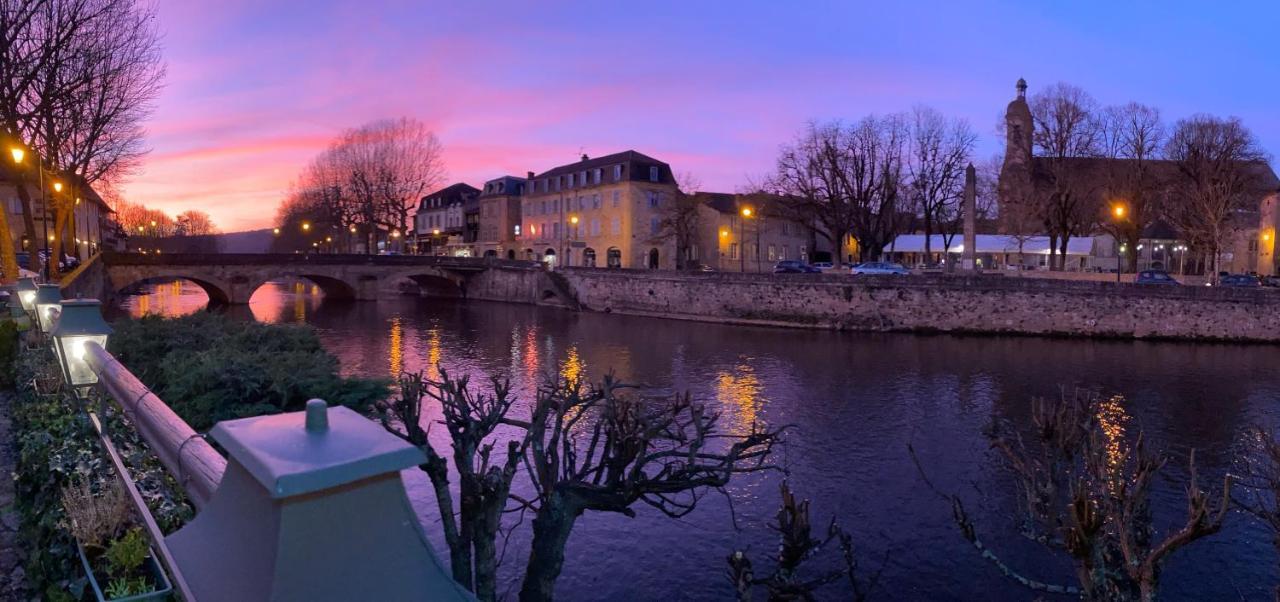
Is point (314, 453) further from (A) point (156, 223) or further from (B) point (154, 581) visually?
(A) point (156, 223)

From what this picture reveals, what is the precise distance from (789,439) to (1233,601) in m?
7.94

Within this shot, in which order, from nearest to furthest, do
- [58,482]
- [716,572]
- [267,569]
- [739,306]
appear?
[267,569] → [58,482] → [716,572] → [739,306]

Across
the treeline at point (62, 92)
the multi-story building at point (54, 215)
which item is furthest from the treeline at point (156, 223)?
the treeline at point (62, 92)

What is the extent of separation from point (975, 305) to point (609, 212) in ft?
96.0

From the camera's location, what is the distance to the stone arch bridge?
4266cm

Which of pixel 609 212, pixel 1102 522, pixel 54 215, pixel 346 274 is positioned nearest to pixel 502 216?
pixel 609 212

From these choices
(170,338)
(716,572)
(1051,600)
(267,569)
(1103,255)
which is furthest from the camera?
(1103,255)

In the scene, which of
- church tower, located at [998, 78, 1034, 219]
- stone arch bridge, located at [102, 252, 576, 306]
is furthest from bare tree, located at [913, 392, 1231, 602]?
church tower, located at [998, 78, 1034, 219]

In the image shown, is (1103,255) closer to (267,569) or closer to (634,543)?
(634,543)

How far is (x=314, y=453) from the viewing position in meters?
1.47

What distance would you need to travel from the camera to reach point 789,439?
1622 cm

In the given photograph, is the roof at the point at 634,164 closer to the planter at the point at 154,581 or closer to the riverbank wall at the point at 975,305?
the riverbank wall at the point at 975,305

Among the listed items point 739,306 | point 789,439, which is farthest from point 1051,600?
point 739,306

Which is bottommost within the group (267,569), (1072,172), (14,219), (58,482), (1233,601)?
(1233,601)
